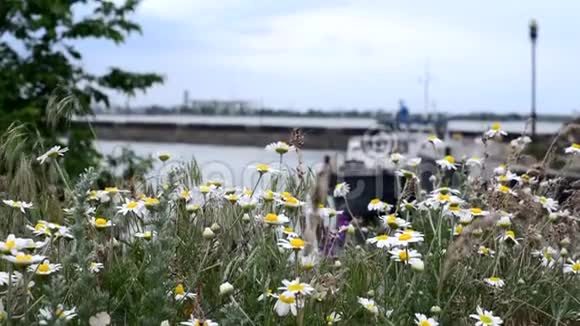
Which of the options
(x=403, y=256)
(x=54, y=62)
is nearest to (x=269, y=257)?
(x=403, y=256)

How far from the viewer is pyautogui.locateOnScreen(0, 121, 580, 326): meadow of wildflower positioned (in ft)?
5.49

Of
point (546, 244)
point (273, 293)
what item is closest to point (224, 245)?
point (273, 293)

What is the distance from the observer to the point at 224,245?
2279mm

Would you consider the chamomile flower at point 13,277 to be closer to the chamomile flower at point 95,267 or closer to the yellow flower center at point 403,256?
the chamomile flower at point 95,267

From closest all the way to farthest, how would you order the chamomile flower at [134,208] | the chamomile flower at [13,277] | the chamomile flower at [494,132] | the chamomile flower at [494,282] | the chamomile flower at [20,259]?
the chamomile flower at [20,259] → the chamomile flower at [13,277] → the chamomile flower at [494,282] → the chamomile flower at [134,208] → the chamomile flower at [494,132]

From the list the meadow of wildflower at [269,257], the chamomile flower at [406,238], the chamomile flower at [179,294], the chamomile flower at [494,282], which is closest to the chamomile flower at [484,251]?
the meadow of wildflower at [269,257]

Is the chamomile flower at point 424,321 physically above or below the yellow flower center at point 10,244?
below

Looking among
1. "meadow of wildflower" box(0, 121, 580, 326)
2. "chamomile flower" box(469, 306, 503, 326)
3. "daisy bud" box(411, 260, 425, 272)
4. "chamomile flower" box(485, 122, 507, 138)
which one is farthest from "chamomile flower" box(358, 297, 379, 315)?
"chamomile flower" box(485, 122, 507, 138)

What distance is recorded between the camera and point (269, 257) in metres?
2.13

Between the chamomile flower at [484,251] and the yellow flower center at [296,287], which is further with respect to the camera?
the chamomile flower at [484,251]

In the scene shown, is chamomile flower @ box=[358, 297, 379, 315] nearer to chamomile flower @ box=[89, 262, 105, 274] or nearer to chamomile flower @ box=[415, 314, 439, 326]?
chamomile flower @ box=[415, 314, 439, 326]

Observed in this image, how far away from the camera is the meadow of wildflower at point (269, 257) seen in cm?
167

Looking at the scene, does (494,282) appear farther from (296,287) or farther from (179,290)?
(179,290)

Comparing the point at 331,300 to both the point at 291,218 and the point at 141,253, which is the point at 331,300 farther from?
the point at 141,253
